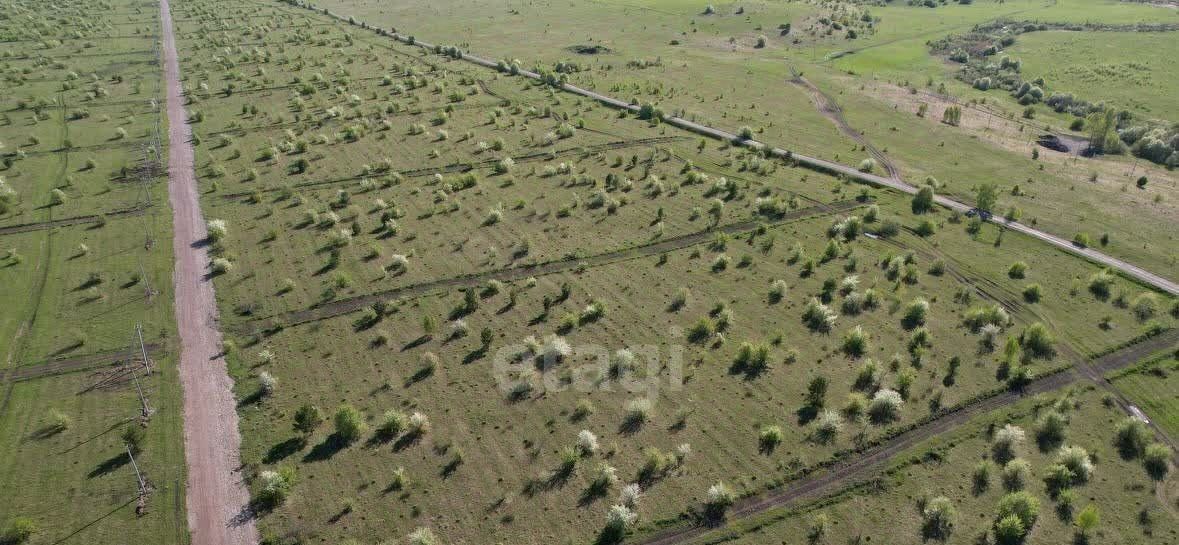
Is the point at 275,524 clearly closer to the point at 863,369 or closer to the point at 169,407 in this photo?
the point at 169,407

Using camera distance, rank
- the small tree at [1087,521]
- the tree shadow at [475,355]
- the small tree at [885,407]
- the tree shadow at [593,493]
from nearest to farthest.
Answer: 1. the small tree at [1087,521]
2. the tree shadow at [593,493]
3. the small tree at [885,407]
4. the tree shadow at [475,355]

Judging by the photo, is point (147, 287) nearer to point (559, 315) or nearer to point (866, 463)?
point (559, 315)

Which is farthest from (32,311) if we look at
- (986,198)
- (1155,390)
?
(986,198)

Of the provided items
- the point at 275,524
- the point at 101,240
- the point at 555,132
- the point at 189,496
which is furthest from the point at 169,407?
the point at 555,132

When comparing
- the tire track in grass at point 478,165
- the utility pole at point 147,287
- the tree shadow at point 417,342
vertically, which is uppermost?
the tire track in grass at point 478,165

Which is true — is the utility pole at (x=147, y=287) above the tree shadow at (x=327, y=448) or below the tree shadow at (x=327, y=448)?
above

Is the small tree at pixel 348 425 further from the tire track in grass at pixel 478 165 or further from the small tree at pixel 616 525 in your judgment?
the tire track in grass at pixel 478 165

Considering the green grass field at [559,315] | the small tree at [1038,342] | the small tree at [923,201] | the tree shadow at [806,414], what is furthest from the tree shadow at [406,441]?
the small tree at [923,201]
